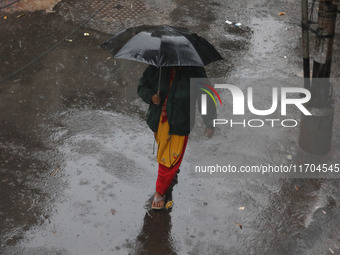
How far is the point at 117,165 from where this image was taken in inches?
245

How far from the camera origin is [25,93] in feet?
24.7

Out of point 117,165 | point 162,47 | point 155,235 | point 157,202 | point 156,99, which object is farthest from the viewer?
point 117,165

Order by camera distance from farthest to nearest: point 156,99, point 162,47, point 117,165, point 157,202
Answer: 1. point 117,165
2. point 157,202
3. point 156,99
4. point 162,47

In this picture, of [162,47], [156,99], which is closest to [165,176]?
[156,99]

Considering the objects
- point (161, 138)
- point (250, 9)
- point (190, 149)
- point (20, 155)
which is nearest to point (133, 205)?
point (161, 138)

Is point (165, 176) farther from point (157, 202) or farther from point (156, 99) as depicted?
point (156, 99)

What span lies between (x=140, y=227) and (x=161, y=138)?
967 millimetres

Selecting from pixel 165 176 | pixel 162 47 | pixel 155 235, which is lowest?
pixel 155 235

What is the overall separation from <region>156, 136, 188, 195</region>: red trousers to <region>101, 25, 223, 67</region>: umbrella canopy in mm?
1006

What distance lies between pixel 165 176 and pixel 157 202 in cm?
32

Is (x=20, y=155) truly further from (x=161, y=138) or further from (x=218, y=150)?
(x=218, y=150)

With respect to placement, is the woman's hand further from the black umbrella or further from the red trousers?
the red trousers

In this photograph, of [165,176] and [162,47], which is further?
[165,176]

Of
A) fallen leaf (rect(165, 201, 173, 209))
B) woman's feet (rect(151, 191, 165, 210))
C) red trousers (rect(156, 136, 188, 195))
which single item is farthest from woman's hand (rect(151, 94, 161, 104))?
fallen leaf (rect(165, 201, 173, 209))
